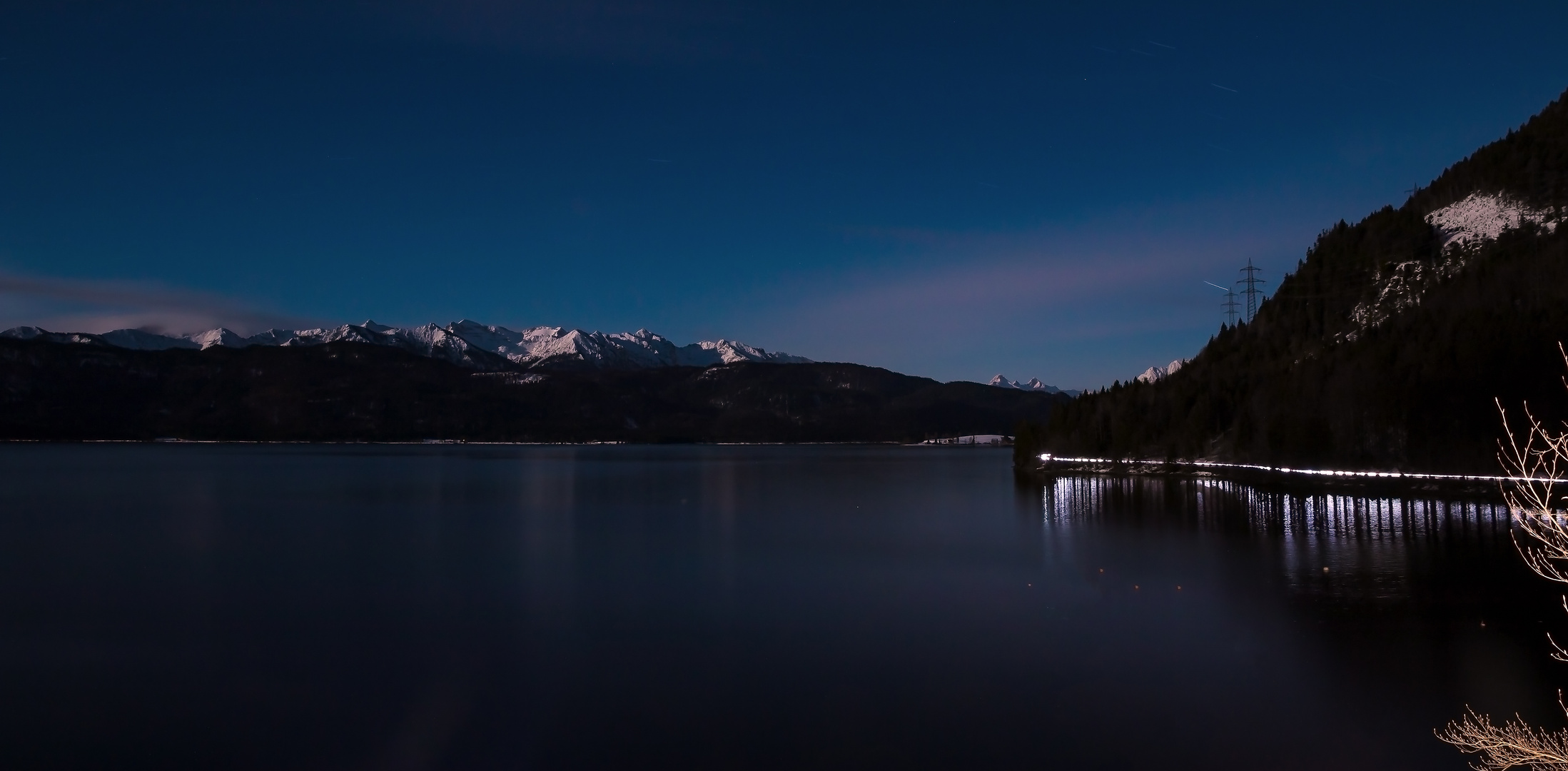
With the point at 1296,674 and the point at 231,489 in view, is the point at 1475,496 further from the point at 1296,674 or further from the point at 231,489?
the point at 231,489

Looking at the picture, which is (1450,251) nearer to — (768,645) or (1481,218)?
(1481,218)

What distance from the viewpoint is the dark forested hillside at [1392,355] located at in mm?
73438

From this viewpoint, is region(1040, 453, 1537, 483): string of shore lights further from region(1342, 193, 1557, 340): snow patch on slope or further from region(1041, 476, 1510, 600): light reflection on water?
region(1342, 193, 1557, 340): snow patch on slope

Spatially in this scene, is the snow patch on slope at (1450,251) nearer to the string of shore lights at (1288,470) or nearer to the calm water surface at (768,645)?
the string of shore lights at (1288,470)

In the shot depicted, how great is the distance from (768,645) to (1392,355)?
80448 mm

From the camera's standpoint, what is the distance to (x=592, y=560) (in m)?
41.2

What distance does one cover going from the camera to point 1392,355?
280 ft

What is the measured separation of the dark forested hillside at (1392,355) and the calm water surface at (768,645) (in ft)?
85.3

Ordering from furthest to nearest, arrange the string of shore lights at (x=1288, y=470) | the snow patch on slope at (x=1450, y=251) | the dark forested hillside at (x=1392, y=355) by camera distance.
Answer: the snow patch on slope at (x=1450, y=251) → the dark forested hillside at (x=1392, y=355) → the string of shore lights at (x=1288, y=470)

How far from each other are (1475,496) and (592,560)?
2257 inches

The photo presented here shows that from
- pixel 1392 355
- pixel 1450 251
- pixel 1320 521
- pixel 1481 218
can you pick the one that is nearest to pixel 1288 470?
pixel 1392 355

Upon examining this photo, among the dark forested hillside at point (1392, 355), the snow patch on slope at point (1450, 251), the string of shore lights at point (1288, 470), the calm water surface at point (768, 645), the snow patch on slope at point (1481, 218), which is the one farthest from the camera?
the snow patch on slope at point (1481, 218)

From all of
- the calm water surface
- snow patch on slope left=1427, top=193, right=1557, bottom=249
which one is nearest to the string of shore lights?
the calm water surface

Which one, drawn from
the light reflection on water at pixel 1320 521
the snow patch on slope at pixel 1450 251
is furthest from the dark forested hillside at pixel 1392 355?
the light reflection on water at pixel 1320 521
